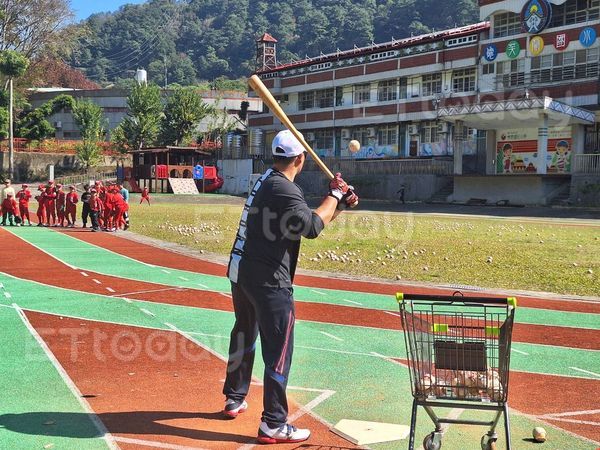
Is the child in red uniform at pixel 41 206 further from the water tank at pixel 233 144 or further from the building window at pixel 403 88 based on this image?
the water tank at pixel 233 144

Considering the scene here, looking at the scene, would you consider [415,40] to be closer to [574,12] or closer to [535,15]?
[535,15]

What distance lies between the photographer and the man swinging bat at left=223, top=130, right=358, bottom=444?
4.76 metres

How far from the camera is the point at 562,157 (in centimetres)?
4100

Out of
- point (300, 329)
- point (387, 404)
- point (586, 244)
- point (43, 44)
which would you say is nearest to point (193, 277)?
point (300, 329)

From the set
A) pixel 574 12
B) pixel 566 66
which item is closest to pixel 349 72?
pixel 566 66

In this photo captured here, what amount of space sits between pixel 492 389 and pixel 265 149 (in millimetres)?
59855

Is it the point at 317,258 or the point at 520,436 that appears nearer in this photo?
the point at 520,436

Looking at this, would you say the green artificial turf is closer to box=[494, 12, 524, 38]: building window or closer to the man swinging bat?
Answer: the man swinging bat

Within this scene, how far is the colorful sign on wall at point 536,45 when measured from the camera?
42.9 meters

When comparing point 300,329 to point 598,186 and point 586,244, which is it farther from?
point 598,186

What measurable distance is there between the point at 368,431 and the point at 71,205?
76.4 ft

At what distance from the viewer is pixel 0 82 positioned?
62250mm

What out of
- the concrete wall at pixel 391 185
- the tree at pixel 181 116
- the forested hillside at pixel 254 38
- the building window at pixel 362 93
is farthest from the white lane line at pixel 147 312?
the forested hillside at pixel 254 38

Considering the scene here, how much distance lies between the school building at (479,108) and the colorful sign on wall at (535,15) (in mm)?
65
